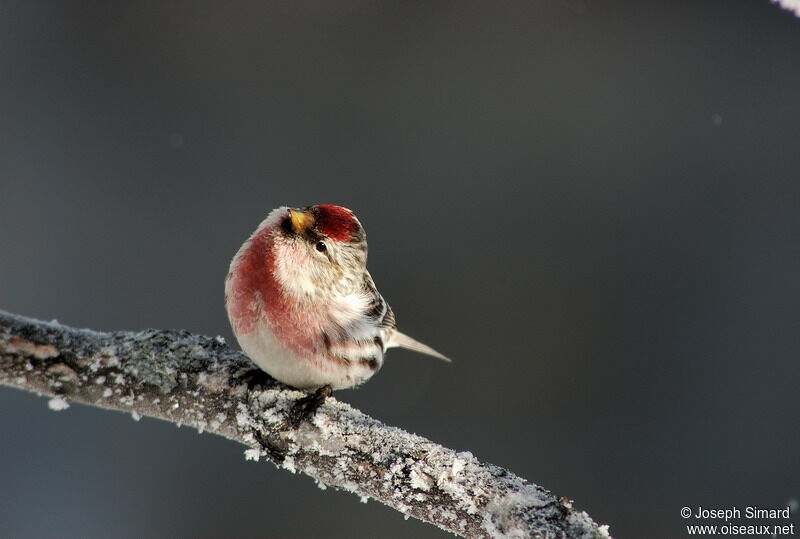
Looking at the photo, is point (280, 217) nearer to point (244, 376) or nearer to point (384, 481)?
point (244, 376)

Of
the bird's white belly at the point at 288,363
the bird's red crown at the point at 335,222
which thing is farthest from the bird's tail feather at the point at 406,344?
the bird's red crown at the point at 335,222

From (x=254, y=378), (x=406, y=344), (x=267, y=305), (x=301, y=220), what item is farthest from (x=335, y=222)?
(x=406, y=344)

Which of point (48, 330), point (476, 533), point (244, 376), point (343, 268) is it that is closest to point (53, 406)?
point (48, 330)

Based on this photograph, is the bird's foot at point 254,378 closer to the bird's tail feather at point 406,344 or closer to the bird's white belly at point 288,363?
the bird's white belly at point 288,363

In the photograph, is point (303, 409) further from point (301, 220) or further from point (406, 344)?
point (406, 344)

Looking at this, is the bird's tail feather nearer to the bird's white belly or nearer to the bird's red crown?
the bird's white belly
